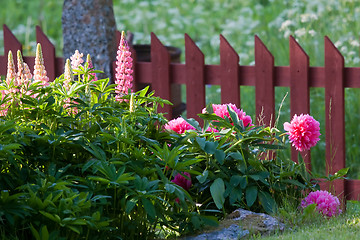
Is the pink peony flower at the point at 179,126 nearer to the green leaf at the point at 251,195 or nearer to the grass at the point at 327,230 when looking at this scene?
the green leaf at the point at 251,195

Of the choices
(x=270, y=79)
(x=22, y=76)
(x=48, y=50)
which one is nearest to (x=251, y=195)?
(x=22, y=76)

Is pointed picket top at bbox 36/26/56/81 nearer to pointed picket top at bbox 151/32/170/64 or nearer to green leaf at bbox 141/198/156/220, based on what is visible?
pointed picket top at bbox 151/32/170/64

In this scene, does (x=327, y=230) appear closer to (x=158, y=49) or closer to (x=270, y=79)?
(x=270, y=79)

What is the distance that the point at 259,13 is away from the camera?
8938mm

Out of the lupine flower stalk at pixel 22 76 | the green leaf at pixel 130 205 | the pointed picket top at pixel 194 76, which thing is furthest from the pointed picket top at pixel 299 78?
the green leaf at pixel 130 205

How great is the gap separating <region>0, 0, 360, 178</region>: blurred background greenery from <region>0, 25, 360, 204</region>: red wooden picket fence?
146 cm

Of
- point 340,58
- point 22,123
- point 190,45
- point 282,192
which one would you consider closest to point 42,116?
point 22,123

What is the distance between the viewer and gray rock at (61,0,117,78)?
4656 millimetres

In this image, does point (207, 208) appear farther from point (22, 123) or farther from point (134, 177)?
point (22, 123)

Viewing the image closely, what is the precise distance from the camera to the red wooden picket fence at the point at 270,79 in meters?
4.16

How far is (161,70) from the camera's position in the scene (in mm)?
4504

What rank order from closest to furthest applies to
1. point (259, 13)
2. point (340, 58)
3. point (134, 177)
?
point (134, 177) < point (340, 58) < point (259, 13)

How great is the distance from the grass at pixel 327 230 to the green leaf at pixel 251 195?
208 mm

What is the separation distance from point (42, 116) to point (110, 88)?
357mm
